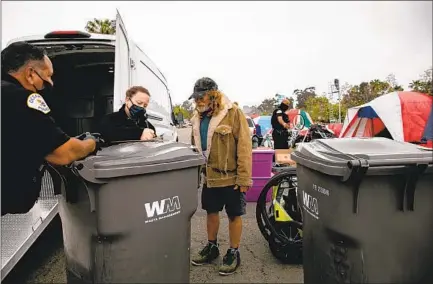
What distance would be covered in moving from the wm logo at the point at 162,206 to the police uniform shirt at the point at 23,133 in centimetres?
60

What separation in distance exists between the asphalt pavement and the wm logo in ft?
4.48

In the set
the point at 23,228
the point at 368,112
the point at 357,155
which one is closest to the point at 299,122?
the point at 368,112

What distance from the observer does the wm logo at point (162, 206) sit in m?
1.97

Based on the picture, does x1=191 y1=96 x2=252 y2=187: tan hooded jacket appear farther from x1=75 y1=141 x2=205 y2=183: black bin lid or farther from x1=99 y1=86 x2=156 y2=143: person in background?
x1=75 y1=141 x2=205 y2=183: black bin lid

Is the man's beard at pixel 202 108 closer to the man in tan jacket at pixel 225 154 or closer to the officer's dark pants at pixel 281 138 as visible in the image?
the man in tan jacket at pixel 225 154

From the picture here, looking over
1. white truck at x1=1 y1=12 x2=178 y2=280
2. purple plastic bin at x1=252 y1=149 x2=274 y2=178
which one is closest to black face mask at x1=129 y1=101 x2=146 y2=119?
white truck at x1=1 y1=12 x2=178 y2=280

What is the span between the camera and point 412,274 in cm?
193

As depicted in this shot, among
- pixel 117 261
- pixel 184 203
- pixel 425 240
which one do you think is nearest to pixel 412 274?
pixel 425 240

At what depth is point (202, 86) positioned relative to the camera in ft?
10.7

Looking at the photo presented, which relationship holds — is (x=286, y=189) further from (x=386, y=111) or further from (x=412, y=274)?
(x=386, y=111)

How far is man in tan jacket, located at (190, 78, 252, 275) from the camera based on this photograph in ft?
10.7

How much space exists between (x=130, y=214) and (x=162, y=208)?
0.65 ft

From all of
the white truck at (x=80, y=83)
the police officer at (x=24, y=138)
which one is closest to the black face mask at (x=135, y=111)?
the white truck at (x=80, y=83)

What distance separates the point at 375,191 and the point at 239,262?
1.83 metres
